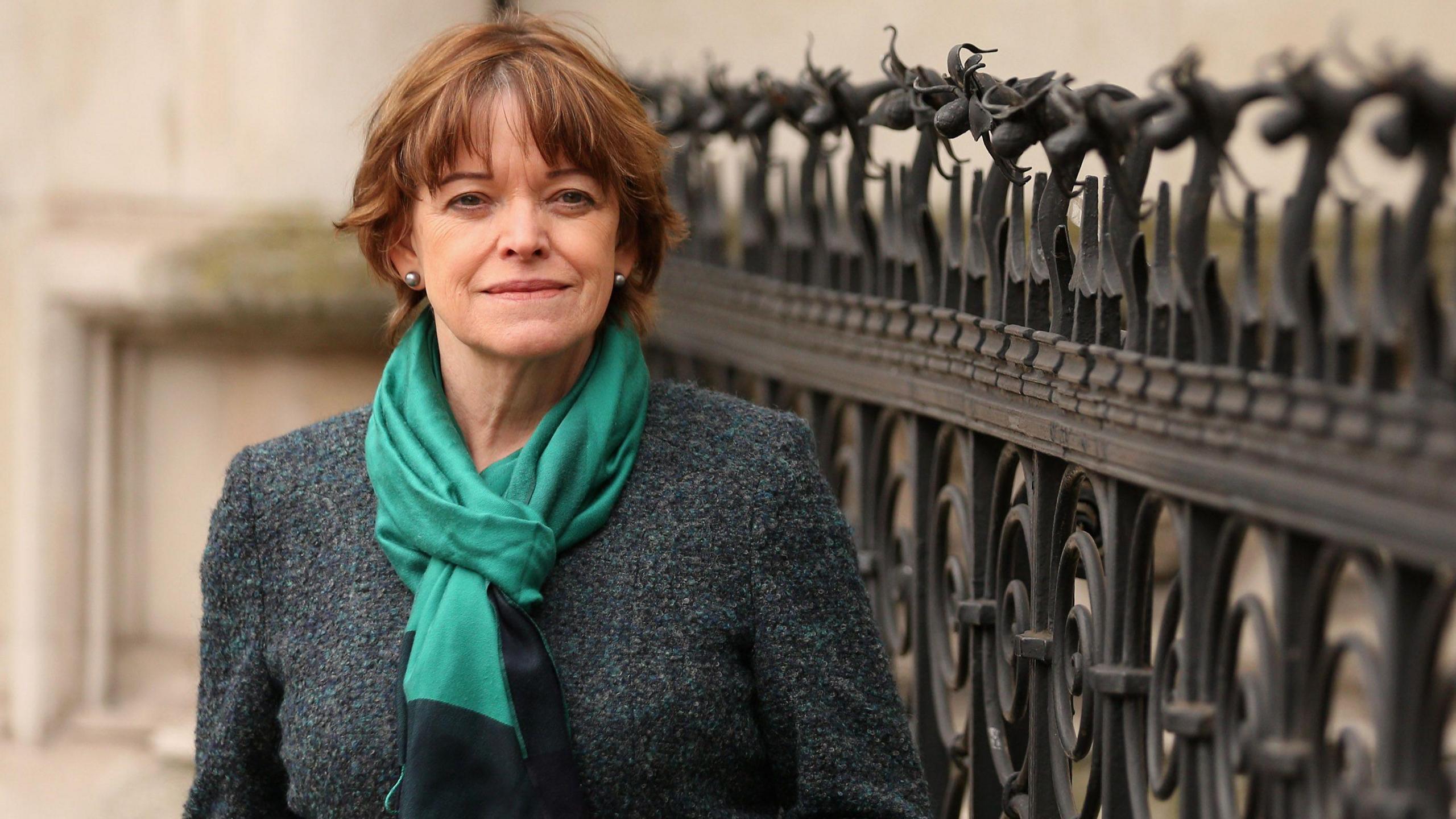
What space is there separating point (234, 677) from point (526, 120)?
77 cm

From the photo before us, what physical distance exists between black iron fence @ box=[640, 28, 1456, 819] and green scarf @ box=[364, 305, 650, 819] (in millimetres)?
484

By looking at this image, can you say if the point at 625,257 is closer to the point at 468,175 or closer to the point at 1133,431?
the point at 468,175

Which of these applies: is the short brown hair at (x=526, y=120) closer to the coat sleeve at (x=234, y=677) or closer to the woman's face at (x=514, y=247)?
the woman's face at (x=514, y=247)

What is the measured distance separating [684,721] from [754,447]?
13.3 inches

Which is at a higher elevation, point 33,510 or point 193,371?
point 193,371

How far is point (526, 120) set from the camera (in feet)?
7.08

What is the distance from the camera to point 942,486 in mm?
2559

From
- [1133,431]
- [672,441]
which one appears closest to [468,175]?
[672,441]

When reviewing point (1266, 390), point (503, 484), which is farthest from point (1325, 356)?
point (503, 484)

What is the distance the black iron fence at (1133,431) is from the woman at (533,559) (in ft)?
0.80

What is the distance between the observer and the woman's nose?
7.03 ft

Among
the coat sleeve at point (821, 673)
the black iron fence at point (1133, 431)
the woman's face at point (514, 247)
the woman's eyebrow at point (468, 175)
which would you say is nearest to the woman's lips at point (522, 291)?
the woman's face at point (514, 247)

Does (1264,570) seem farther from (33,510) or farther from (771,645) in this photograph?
(33,510)

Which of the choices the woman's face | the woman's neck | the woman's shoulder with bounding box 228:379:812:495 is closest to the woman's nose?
the woman's face
